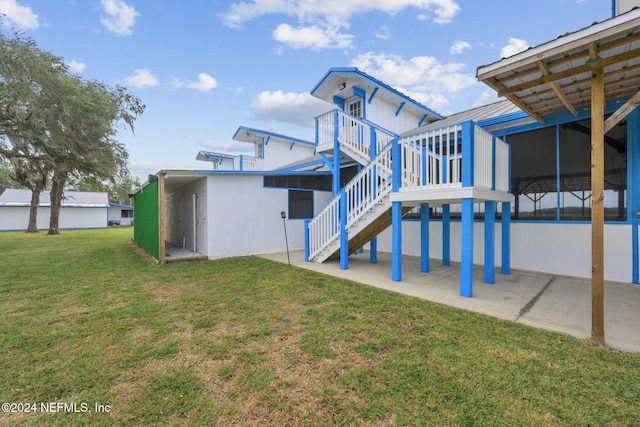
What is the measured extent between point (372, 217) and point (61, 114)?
13.2m

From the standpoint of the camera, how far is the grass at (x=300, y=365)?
6.57 feet

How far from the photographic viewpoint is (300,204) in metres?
10.2

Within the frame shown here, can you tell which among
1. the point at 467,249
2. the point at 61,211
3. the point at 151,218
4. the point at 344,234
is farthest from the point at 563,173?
the point at 61,211

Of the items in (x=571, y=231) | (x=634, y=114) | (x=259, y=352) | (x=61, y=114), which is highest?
(x=61, y=114)

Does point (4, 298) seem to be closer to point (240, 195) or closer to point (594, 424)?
point (240, 195)

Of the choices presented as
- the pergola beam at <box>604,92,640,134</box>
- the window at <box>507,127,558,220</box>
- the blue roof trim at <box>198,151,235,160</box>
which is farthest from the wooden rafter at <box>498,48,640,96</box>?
the blue roof trim at <box>198,151,235,160</box>

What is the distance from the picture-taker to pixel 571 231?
18.7 ft

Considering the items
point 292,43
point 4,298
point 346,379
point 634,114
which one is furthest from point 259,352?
point 292,43

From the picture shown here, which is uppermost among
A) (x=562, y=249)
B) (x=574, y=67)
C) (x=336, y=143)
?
(x=336, y=143)

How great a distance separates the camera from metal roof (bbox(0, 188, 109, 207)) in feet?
77.9

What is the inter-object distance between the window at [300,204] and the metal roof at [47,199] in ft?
72.1

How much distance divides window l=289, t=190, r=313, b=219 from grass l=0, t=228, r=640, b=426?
5603 mm

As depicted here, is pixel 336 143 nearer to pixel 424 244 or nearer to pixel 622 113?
pixel 424 244

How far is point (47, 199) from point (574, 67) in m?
36.1
